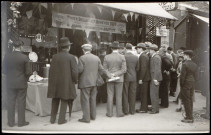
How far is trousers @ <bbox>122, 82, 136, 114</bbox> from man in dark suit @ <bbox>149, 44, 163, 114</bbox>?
0.41 metres

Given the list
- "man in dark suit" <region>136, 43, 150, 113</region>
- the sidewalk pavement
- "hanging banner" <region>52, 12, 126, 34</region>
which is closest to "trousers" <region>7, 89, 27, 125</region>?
the sidewalk pavement

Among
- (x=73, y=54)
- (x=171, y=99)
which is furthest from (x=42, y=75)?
(x=171, y=99)

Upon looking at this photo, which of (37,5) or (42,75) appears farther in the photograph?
(42,75)

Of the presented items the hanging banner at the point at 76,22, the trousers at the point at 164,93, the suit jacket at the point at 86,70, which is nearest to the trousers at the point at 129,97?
the trousers at the point at 164,93

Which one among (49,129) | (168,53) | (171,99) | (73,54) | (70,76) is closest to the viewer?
(49,129)

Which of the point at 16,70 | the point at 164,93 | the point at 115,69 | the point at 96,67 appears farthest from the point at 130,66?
the point at 16,70

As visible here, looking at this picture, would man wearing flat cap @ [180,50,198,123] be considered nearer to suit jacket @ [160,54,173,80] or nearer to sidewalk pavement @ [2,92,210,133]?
sidewalk pavement @ [2,92,210,133]

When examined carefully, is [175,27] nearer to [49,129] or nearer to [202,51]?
[202,51]

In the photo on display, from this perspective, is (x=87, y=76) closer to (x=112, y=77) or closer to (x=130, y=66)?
(x=112, y=77)

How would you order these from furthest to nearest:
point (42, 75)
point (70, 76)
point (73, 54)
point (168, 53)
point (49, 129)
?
point (168, 53)
point (42, 75)
point (73, 54)
point (70, 76)
point (49, 129)

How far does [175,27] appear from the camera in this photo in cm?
674

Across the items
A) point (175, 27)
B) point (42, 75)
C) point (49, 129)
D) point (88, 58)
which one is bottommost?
point (49, 129)

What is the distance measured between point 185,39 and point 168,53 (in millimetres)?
528

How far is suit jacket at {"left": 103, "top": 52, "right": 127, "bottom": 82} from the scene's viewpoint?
6.53m
